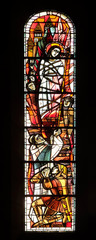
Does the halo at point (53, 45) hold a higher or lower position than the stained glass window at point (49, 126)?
higher

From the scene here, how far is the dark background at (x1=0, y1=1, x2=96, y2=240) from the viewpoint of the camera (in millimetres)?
3336

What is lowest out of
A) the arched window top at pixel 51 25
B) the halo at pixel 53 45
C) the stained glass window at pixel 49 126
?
the stained glass window at pixel 49 126

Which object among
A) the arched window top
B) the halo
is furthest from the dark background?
the halo

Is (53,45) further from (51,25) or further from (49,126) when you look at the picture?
(49,126)

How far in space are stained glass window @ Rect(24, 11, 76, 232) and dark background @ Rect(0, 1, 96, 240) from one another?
96 mm
